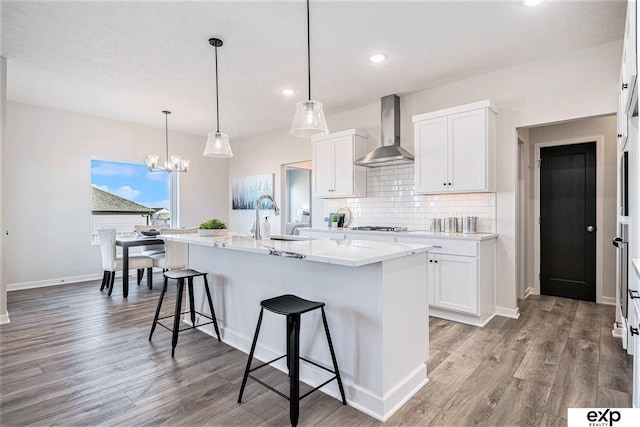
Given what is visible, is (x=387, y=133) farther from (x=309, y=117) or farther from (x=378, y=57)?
(x=309, y=117)

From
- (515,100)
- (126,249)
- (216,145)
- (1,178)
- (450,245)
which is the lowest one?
(126,249)

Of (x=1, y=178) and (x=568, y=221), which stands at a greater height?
(x=1, y=178)

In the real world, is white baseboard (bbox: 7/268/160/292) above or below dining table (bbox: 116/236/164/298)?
below

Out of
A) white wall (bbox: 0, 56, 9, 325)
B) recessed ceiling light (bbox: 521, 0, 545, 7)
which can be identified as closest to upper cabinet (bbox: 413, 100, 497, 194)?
recessed ceiling light (bbox: 521, 0, 545, 7)

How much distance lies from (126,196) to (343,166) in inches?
158

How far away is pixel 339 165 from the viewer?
4840 mm

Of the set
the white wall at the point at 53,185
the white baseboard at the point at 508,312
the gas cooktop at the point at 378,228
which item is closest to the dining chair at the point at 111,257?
the white wall at the point at 53,185

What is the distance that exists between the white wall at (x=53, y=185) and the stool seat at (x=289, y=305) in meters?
4.58

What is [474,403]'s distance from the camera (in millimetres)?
2016

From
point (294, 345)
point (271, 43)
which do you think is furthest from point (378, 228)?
point (294, 345)

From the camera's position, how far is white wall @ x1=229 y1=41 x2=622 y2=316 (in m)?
3.23

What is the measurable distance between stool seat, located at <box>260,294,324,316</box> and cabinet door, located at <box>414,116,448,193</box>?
2.46 metres

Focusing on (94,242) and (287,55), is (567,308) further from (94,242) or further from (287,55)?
(94,242)

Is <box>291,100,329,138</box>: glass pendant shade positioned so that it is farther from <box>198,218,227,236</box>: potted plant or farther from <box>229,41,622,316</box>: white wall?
<box>229,41,622,316</box>: white wall
